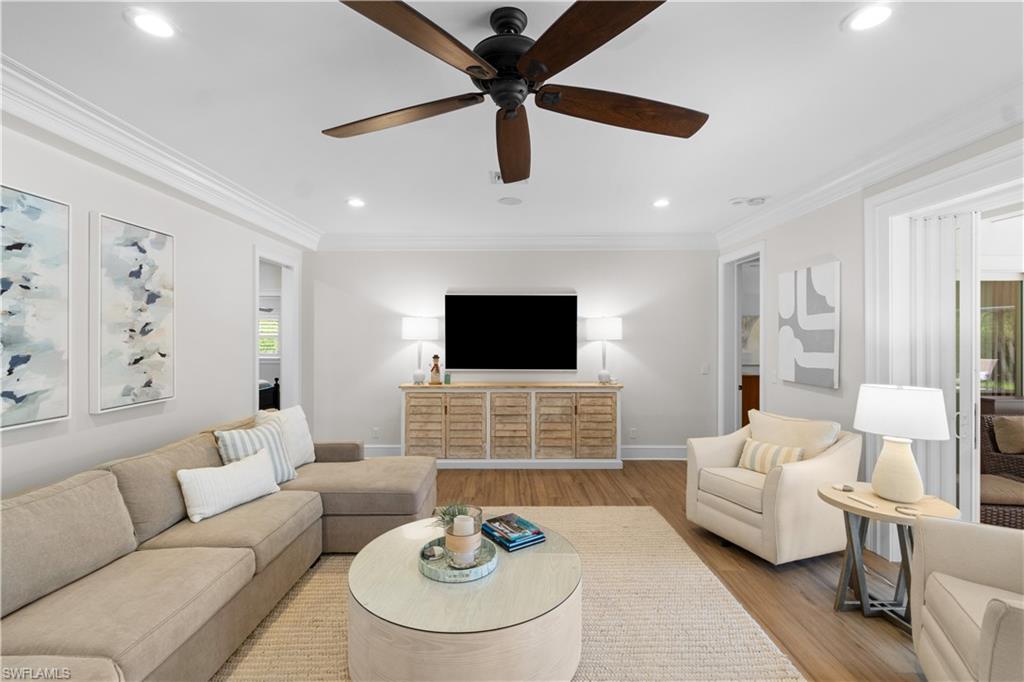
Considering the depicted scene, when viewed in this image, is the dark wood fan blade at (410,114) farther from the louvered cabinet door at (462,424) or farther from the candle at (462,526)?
the louvered cabinet door at (462,424)

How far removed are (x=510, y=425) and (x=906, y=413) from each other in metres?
3.35

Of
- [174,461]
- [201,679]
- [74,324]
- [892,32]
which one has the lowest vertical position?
[201,679]

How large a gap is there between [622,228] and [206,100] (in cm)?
372

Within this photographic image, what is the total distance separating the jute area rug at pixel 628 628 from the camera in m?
1.91

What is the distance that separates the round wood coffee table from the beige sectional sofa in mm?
573

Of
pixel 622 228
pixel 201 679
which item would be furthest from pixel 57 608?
pixel 622 228

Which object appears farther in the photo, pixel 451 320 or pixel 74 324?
pixel 451 320

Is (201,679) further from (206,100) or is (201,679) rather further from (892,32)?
(892,32)

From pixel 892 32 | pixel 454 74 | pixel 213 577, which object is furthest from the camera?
pixel 454 74

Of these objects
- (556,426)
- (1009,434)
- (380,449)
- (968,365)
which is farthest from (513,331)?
(1009,434)

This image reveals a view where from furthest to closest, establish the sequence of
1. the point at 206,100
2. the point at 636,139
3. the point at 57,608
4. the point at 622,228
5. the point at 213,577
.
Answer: the point at 622,228 → the point at 636,139 → the point at 206,100 → the point at 213,577 → the point at 57,608

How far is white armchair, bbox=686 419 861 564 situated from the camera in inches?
103

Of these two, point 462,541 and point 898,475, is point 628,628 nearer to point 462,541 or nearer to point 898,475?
point 462,541

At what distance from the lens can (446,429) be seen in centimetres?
486
